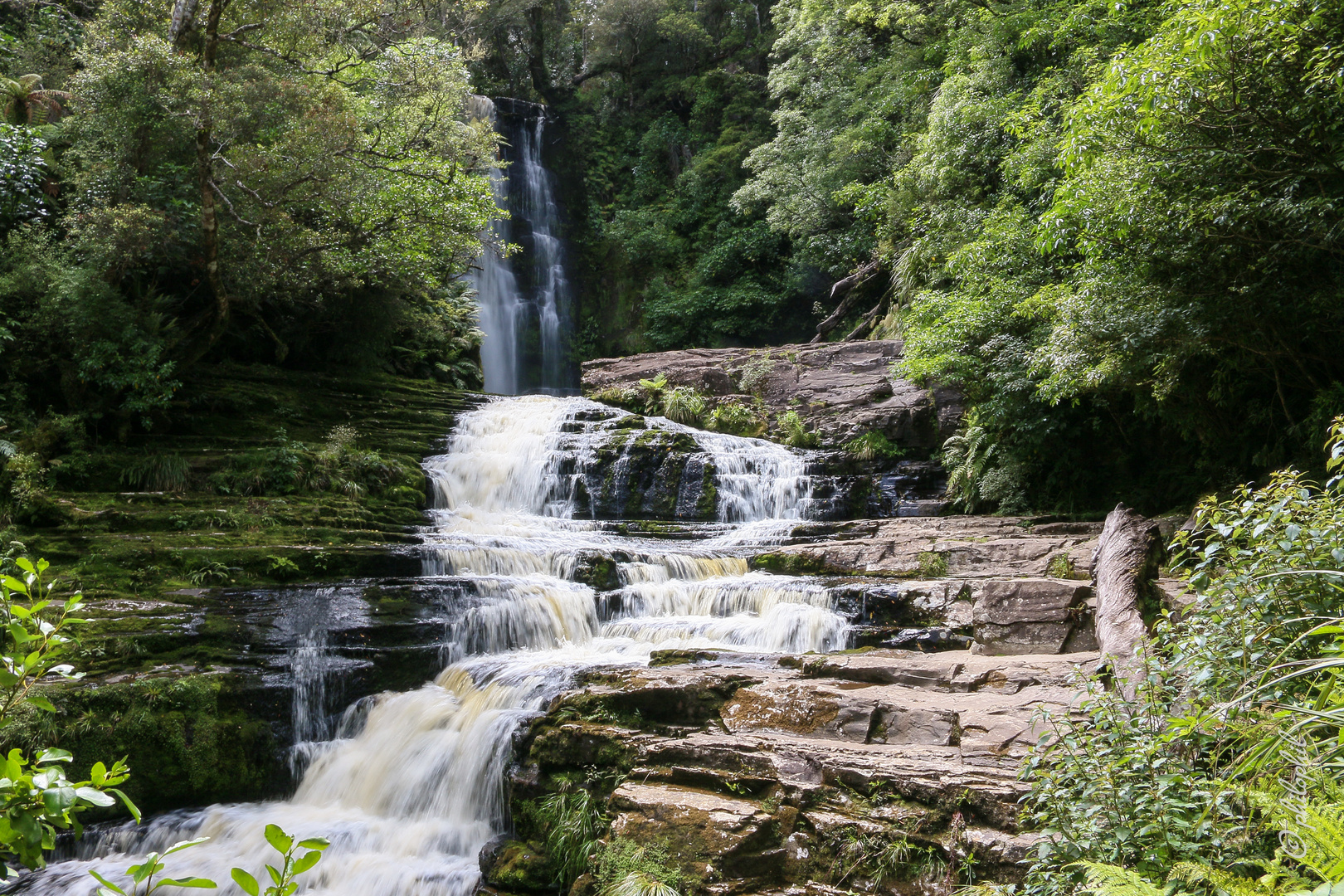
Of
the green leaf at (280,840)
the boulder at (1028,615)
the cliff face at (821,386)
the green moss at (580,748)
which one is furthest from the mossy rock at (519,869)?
the cliff face at (821,386)

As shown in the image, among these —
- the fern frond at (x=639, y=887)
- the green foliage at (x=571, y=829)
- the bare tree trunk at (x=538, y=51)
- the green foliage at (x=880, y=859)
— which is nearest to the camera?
the green foliage at (x=880, y=859)

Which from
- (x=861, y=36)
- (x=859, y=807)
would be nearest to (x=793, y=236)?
(x=861, y=36)

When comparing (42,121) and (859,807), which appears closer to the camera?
(859,807)

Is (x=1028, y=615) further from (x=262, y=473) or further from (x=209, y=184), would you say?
(x=209, y=184)

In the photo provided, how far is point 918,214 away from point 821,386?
4.46m

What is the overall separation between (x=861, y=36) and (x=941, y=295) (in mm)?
13415

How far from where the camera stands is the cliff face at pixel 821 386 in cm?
1587

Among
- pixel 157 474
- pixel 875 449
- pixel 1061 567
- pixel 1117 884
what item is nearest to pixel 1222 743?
pixel 1117 884

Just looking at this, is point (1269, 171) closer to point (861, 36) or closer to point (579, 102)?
point (861, 36)

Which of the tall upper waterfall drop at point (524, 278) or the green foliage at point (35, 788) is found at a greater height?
the tall upper waterfall drop at point (524, 278)

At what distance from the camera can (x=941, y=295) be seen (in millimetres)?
13023

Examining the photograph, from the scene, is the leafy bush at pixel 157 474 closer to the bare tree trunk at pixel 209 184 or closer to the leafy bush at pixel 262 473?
the leafy bush at pixel 262 473

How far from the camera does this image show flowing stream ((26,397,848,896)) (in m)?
6.05

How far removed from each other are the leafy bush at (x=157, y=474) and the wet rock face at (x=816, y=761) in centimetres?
747
